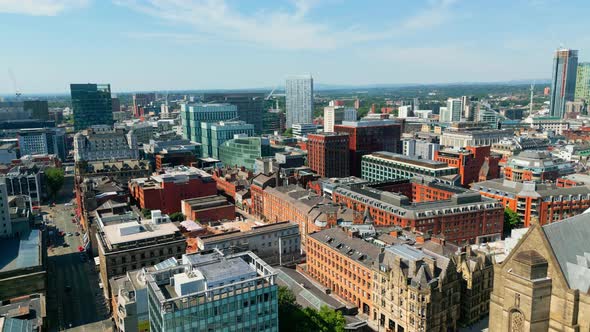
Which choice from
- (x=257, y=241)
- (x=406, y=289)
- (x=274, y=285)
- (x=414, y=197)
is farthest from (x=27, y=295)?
(x=414, y=197)

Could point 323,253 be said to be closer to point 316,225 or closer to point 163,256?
point 316,225

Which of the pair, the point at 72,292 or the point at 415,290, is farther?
the point at 72,292

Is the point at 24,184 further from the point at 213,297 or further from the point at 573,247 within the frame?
the point at 573,247

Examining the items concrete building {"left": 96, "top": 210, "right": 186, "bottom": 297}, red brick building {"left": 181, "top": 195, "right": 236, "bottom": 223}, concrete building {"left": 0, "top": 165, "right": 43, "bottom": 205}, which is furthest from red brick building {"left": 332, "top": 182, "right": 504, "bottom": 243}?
concrete building {"left": 0, "top": 165, "right": 43, "bottom": 205}

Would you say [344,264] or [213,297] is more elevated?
[213,297]

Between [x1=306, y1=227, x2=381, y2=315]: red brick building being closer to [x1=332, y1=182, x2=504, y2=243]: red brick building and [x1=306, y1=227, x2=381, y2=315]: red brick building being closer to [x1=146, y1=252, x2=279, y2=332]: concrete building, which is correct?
[x1=332, y1=182, x2=504, y2=243]: red brick building

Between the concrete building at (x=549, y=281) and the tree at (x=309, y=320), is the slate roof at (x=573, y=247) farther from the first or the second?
the tree at (x=309, y=320)

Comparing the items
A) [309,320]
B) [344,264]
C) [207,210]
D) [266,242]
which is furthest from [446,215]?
[207,210]
